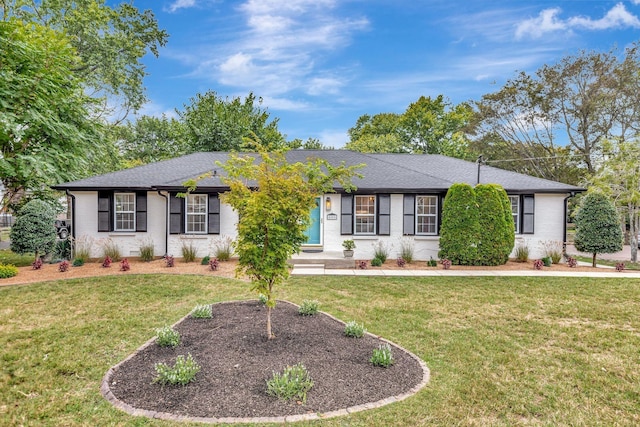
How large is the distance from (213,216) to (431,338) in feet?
29.2

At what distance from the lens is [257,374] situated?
3.67m

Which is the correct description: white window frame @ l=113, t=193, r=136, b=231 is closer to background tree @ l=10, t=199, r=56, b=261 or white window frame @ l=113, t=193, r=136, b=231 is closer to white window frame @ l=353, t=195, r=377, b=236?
background tree @ l=10, t=199, r=56, b=261

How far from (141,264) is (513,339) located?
1038 centimetres

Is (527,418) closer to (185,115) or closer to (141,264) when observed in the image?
(141,264)

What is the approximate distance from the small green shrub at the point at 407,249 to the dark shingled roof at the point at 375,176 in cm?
181

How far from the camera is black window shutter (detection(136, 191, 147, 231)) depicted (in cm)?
1184

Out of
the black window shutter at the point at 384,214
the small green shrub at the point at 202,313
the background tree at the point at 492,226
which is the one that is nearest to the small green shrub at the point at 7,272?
the small green shrub at the point at 202,313

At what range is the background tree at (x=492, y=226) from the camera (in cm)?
1059

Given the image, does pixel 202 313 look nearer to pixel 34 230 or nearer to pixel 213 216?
pixel 213 216

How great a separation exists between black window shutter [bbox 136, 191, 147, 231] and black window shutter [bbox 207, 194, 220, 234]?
2376 millimetres

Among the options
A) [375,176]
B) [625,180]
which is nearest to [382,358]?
[375,176]

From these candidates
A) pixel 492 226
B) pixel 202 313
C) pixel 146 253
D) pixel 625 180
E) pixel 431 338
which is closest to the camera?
pixel 431 338

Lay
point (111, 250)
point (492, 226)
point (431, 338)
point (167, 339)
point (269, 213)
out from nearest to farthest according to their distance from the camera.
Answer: point (269, 213) < point (167, 339) < point (431, 338) < point (492, 226) < point (111, 250)

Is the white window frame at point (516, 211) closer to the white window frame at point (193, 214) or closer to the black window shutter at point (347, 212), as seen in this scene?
the black window shutter at point (347, 212)
